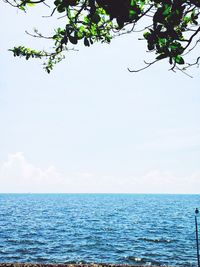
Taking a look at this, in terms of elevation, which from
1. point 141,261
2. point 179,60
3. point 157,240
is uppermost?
point 179,60

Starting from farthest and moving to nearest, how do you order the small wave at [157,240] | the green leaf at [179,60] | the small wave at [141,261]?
the small wave at [157,240]
the small wave at [141,261]
the green leaf at [179,60]

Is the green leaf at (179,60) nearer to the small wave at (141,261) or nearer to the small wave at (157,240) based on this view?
the small wave at (141,261)

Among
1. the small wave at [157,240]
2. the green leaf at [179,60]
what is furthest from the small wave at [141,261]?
the green leaf at [179,60]

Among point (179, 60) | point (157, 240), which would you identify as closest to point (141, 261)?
point (157, 240)

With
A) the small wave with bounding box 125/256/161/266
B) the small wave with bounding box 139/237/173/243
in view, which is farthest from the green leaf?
the small wave with bounding box 139/237/173/243

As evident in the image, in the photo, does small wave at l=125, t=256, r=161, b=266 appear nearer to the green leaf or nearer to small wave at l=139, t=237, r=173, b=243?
small wave at l=139, t=237, r=173, b=243

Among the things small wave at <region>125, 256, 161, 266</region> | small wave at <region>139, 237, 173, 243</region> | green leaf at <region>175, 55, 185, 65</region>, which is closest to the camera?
green leaf at <region>175, 55, 185, 65</region>

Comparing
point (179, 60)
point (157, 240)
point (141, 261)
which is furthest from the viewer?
point (157, 240)

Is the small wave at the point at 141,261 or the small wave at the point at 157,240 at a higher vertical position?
the small wave at the point at 141,261

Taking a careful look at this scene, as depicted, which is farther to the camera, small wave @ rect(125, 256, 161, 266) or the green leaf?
small wave @ rect(125, 256, 161, 266)

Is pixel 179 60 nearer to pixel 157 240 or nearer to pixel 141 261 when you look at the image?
pixel 141 261

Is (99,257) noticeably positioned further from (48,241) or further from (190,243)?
(190,243)

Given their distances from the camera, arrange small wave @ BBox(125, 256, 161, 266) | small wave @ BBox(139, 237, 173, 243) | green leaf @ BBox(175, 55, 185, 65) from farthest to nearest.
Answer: small wave @ BBox(139, 237, 173, 243) < small wave @ BBox(125, 256, 161, 266) < green leaf @ BBox(175, 55, 185, 65)

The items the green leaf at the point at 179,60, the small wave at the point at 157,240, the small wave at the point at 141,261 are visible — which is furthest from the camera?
the small wave at the point at 157,240
